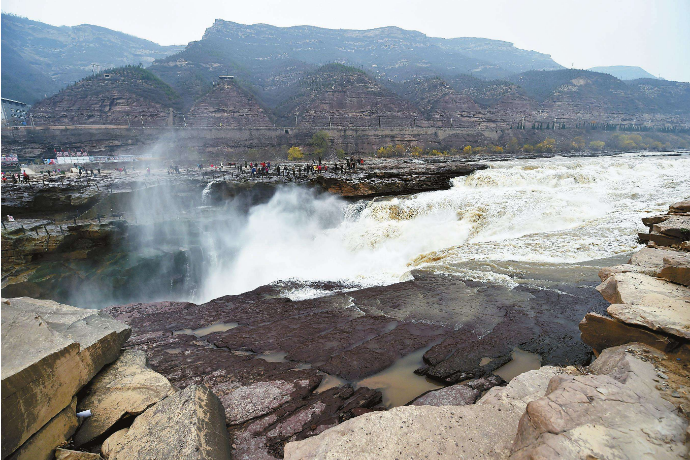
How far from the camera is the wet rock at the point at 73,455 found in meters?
3.10

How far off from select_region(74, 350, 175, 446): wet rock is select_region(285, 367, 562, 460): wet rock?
190 centimetres

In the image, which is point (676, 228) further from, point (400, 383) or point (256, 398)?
point (256, 398)

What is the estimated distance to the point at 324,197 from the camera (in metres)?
21.1

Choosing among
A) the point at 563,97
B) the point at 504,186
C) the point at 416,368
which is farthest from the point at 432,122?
the point at 416,368

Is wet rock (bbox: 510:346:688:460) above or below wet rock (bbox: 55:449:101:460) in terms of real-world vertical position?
above

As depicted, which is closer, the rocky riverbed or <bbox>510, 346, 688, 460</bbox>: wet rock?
<bbox>510, 346, 688, 460</bbox>: wet rock

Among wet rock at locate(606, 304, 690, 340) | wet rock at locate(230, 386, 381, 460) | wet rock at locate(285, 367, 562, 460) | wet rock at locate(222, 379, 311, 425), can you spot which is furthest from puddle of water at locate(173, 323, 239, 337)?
wet rock at locate(606, 304, 690, 340)

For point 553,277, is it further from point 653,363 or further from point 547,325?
point 653,363

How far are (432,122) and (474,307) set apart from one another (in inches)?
2419

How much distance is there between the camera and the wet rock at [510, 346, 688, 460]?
2.49 metres

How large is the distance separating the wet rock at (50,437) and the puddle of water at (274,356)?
294 centimetres

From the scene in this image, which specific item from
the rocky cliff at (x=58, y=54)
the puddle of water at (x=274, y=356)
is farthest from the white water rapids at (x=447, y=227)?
the rocky cliff at (x=58, y=54)

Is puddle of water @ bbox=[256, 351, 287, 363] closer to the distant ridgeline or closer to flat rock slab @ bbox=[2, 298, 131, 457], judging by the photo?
flat rock slab @ bbox=[2, 298, 131, 457]

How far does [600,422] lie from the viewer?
2.75 metres
